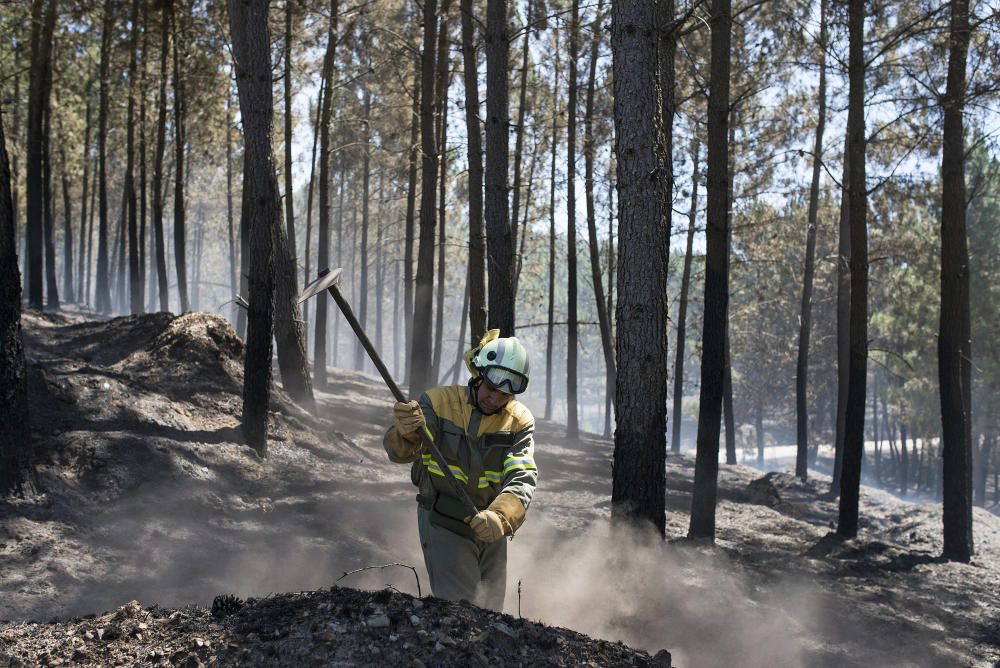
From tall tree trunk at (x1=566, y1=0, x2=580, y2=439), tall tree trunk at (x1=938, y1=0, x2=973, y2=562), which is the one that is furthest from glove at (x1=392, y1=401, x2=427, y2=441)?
tall tree trunk at (x1=566, y1=0, x2=580, y2=439)

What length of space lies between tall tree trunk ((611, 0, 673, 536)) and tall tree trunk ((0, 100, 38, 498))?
5.30 meters

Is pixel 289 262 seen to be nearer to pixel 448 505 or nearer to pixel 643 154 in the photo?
pixel 643 154

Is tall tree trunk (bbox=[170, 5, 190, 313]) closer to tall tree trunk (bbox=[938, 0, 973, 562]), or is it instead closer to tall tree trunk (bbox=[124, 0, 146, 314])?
tall tree trunk (bbox=[124, 0, 146, 314])

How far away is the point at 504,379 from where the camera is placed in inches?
196

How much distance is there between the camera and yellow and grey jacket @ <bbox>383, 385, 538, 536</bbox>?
5.22 metres

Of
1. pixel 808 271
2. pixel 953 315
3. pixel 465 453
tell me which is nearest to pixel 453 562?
pixel 465 453

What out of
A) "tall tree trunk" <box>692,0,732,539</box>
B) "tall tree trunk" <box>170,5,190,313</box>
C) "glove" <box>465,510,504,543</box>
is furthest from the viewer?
"tall tree trunk" <box>170,5,190,313</box>

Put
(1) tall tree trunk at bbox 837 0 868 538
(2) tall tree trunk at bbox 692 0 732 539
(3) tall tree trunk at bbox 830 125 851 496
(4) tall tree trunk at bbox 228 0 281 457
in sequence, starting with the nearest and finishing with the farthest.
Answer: (4) tall tree trunk at bbox 228 0 281 457 → (2) tall tree trunk at bbox 692 0 732 539 → (1) tall tree trunk at bbox 837 0 868 538 → (3) tall tree trunk at bbox 830 125 851 496

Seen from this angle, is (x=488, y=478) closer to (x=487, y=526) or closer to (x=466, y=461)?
(x=466, y=461)

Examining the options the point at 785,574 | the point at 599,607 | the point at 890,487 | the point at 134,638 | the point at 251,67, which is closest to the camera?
the point at 134,638

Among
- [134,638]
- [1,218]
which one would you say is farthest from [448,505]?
[1,218]

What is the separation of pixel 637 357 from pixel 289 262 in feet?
24.5

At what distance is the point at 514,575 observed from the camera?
26.6 ft

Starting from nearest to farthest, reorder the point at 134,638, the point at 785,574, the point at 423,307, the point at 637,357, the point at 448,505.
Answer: the point at 134,638, the point at 448,505, the point at 637,357, the point at 785,574, the point at 423,307
